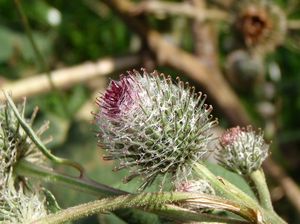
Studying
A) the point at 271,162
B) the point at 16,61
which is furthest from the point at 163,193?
the point at 16,61

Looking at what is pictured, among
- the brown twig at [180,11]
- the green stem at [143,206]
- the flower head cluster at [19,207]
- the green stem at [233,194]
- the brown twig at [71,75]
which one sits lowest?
A: the flower head cluster at [19,207]

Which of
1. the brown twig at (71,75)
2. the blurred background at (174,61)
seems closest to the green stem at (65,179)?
the blurred background at (174,61)

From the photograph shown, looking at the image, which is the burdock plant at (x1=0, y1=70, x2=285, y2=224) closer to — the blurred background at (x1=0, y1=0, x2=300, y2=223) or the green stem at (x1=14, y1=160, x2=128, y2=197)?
the green stem at (x1=14, y1=160, x2=128, y2=197)

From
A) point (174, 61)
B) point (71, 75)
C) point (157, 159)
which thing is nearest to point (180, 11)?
point (174, 61)

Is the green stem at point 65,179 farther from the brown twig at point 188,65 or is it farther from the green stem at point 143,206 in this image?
the brown twig at point 188,65

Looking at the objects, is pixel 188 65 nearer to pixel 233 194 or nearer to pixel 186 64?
pixel 186 64

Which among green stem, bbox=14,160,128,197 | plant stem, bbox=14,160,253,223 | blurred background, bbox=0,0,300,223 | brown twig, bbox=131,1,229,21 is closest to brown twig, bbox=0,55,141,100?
blurred background, bbox=0,0,300,223
